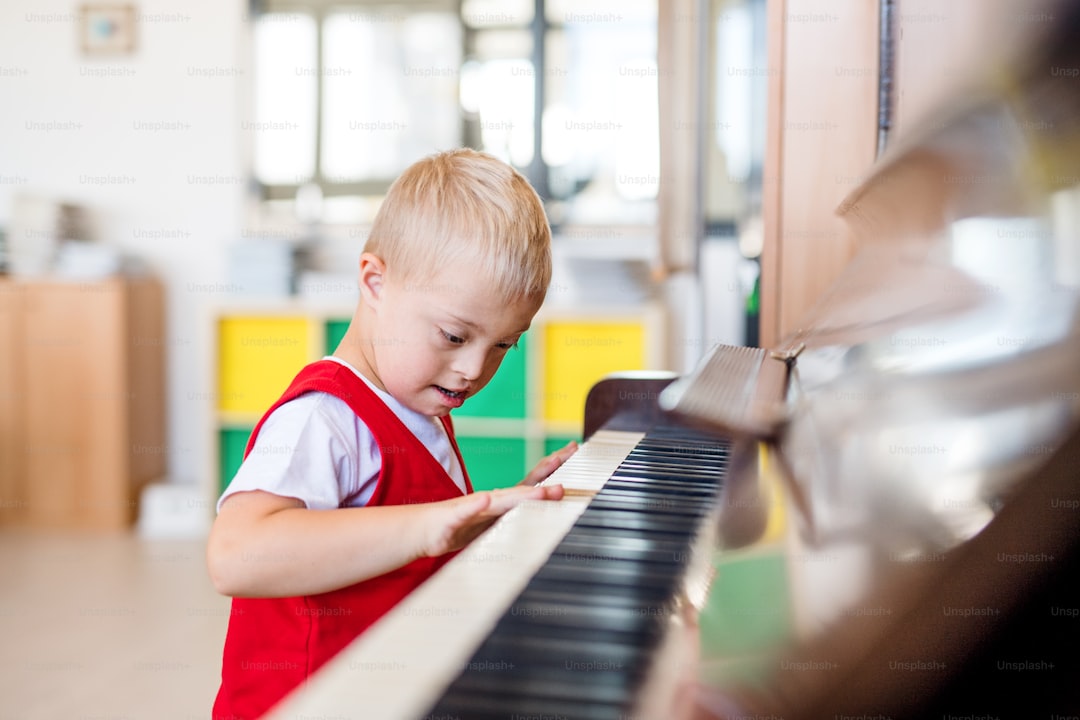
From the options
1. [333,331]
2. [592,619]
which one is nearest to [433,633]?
[592,619]

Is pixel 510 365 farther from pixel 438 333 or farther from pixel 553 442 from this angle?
pixel 438 333

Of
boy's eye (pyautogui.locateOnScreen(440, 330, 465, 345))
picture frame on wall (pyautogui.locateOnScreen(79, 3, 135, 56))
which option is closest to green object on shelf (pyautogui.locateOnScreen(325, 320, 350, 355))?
picture frame on wall (pyautogui.locateOnScreen(79, 3, 135, 56))

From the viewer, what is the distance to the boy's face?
976 millimetres

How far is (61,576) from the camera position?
9.79 feet

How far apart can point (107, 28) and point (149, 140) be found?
0.50m

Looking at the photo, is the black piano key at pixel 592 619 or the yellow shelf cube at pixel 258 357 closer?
the black piano key at pixel 592 619

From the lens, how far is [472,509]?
748 mm

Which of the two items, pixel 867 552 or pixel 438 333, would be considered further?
pixel 438 333

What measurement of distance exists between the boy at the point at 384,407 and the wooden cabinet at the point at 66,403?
2.88 meters

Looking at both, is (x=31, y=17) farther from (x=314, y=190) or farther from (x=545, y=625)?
(x=545, y=625)

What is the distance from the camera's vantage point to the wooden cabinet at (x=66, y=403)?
3.55 meters

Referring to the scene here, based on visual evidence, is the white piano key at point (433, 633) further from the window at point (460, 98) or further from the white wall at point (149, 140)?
the white wall at point (149, 140)

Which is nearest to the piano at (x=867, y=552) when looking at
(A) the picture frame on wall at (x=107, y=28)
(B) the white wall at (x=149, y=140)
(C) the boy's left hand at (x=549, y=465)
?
(C) the boy's left hand at (x=549, y=465)

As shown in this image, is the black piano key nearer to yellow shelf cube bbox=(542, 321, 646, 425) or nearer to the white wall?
yellow shelf cube bbox=(542, 321, 646, 425)
